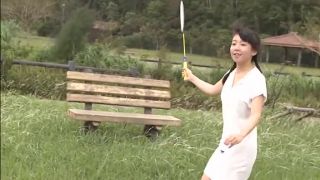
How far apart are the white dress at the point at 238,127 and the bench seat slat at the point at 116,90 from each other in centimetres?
289

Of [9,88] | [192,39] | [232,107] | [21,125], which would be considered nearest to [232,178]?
[232,107]

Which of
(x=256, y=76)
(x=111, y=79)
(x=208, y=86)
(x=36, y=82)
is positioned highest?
(x=256, y=76)

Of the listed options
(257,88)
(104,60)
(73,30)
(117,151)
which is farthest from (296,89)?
(257,88)

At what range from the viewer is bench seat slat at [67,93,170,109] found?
6152mm

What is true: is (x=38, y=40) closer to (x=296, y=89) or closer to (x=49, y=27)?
(x=49, y=27)

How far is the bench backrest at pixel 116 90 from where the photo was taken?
6.29m

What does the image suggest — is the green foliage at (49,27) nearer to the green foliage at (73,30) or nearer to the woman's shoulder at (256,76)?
the green foliage at (73,30)

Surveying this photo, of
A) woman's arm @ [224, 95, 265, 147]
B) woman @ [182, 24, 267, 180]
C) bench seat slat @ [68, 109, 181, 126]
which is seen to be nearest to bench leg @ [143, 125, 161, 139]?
bench seat slat @ [68, 109, 181, 126]

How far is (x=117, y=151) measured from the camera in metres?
5.24

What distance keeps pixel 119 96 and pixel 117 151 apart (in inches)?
55.9

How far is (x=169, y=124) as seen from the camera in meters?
5.98

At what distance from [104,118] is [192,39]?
34.2 ft

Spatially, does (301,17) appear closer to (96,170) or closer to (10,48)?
(10,48)

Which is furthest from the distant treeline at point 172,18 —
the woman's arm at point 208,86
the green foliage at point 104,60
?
the woman's arm at point 208,86
